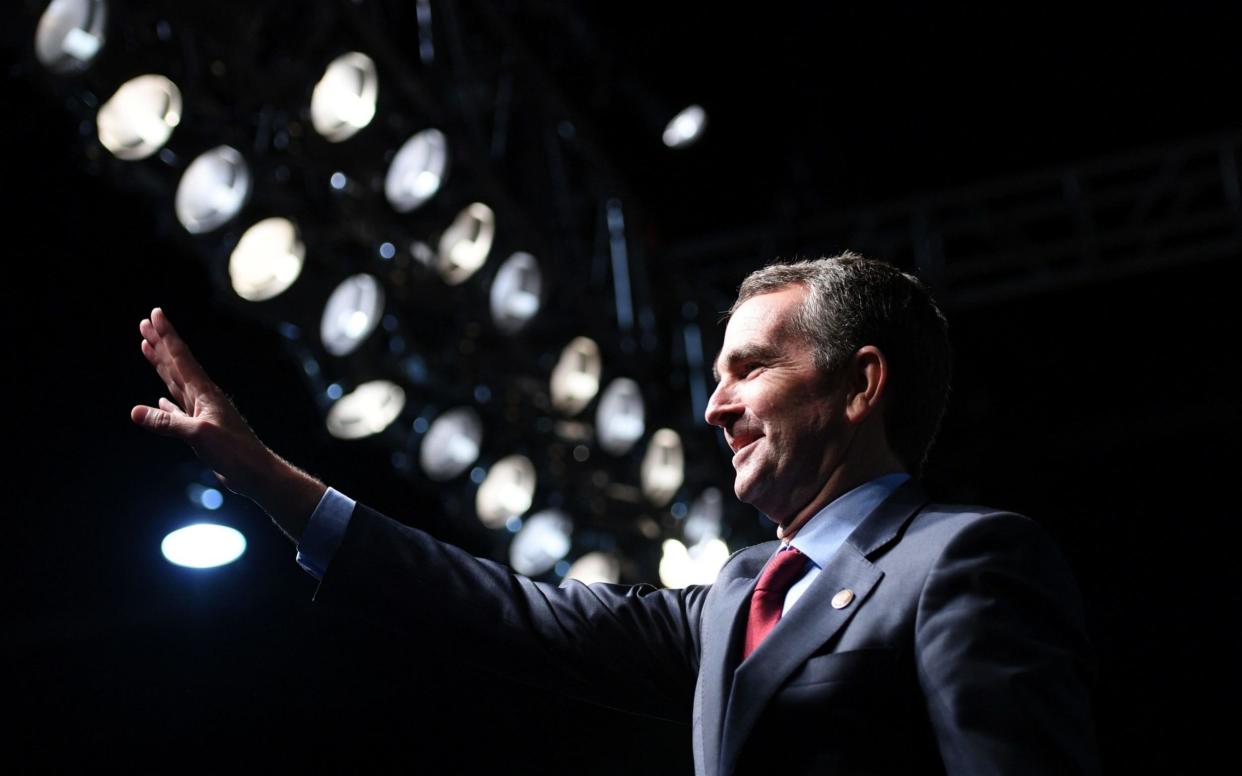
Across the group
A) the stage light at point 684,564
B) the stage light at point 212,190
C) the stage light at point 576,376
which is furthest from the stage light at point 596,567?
the stage light at point 212,190

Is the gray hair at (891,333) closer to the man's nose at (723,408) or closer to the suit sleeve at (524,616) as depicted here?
the man's nose at (723,408)

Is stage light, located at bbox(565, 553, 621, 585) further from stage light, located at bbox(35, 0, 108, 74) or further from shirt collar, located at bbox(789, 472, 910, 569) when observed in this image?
shirt collar, located at bbox(789, 472, 910, 569)

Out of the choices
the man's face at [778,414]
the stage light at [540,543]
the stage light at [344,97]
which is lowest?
the stage light at [540,543]

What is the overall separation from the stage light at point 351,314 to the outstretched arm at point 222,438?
6.54ft

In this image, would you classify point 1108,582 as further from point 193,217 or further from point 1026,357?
point 193,217

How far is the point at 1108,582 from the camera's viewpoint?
7117mm

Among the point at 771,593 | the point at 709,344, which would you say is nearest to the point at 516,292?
the point at 709,344

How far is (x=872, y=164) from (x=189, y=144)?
3.72 metres

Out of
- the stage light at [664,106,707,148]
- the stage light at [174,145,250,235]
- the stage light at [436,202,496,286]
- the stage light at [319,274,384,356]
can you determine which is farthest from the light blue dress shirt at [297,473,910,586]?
the stage light at [664,106,707,148]

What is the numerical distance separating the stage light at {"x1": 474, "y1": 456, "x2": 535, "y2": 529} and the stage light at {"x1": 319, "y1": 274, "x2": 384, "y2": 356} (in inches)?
35.2

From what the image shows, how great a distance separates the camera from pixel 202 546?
4.17 m

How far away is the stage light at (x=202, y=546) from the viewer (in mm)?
4141

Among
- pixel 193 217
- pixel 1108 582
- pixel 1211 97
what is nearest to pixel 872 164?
pixel 1211 97

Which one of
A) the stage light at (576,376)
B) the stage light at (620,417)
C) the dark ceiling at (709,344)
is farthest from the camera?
the stage light at (620,417)
